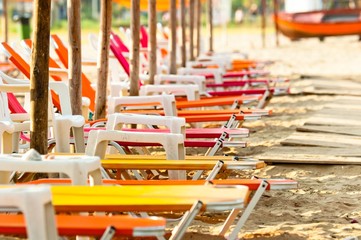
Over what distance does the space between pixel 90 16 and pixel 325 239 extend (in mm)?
59783

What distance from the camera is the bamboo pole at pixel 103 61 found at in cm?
872

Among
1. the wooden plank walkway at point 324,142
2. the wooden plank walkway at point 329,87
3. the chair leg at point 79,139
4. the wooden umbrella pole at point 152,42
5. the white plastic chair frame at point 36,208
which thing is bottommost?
the wooden plank walkway at point 329,87

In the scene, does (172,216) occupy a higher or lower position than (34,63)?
lower

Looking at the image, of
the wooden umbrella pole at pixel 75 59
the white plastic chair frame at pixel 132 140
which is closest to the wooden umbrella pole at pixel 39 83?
the white plastic chair frame at pixel 132 140

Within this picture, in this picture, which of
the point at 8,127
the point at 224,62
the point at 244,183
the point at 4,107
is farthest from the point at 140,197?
the point at 224,62

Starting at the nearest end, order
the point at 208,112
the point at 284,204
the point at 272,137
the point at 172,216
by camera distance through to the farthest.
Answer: the point at 172,216, the point at 284,204, the point at 208,112, the point at 272,137

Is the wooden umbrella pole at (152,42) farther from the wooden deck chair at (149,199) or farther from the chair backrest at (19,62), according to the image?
the wooden deck chair at (149,199)

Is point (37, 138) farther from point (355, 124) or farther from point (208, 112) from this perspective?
point (355, 124)

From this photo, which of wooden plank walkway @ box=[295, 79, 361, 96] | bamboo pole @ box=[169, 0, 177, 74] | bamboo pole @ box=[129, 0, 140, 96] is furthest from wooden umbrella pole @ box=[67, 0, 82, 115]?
wooden plank walkway @ box=[295, 79, 361, 96]

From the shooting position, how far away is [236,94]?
1048cm

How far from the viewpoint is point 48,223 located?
3.83m

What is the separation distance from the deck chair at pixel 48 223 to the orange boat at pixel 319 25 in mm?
Result: 27670

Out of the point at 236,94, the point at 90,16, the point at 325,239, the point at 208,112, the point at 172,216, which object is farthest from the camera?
the point at 90,16

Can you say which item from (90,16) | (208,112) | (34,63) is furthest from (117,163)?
(90,16)
